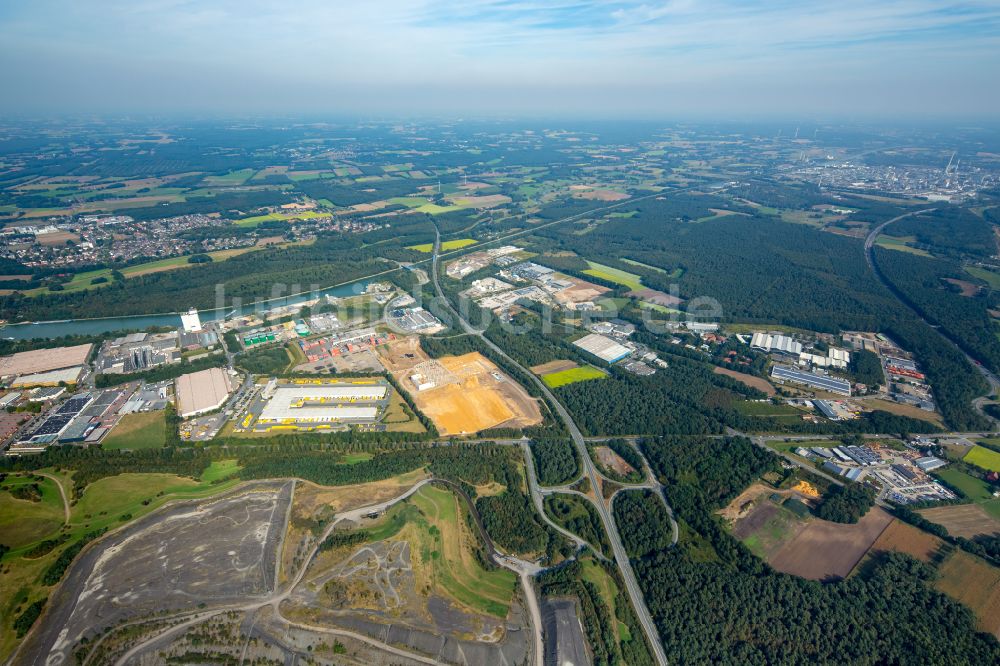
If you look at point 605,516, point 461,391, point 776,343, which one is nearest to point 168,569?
point 461,391

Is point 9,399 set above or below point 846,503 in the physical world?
below

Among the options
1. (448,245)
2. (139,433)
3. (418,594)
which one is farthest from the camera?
(448,245)

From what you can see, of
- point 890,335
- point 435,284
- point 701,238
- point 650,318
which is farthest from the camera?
point 701,238

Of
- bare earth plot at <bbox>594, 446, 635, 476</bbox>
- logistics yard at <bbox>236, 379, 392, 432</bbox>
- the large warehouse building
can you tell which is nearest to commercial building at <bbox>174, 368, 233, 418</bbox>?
logistics yard at <bbox>236, 379, 392, 432</bbox>

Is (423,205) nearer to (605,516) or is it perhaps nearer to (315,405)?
(315,405)

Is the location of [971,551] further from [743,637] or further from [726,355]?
[726,355]

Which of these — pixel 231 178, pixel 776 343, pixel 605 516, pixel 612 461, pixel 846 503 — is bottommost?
pixel 605 516

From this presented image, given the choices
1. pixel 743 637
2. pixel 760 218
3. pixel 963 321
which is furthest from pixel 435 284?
pixel 760 218

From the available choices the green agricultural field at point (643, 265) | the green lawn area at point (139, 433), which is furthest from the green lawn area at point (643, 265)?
the green lawn area at point (139, 433)
